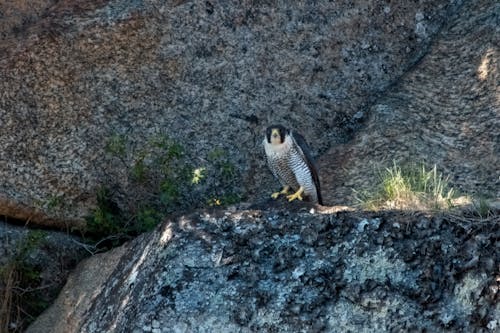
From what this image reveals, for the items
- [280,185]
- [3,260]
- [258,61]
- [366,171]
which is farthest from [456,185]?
[3,260]

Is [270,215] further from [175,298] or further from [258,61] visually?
[258,61]

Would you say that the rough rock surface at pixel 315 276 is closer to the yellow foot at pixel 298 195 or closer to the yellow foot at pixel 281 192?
the yellow foot at pixel 298 195

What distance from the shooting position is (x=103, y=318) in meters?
8.60

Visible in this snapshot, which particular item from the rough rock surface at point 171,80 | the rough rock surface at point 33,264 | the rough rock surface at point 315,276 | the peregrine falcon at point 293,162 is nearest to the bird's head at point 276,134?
the peregrine falcon at point 293,162

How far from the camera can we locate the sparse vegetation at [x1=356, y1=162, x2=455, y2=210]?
335 inches

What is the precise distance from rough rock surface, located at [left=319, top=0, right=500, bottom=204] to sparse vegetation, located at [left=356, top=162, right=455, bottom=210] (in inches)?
20.6

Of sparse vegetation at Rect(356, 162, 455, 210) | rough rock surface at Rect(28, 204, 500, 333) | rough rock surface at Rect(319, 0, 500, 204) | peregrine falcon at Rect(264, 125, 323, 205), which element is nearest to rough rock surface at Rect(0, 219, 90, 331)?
rough rock surface at Rect(28, 204, 500, 333)

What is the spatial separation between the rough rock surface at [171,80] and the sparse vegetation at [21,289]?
39cm

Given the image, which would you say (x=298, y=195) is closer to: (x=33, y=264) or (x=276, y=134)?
(x=276, y=134)

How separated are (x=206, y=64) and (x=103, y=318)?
3306mm

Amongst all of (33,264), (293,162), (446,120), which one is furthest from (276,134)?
(33,264)

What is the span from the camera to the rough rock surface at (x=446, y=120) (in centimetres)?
1010

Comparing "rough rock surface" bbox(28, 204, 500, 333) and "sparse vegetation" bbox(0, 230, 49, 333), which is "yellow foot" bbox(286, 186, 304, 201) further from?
"sparse vegetation" bbox(0, 230, 49, 333)

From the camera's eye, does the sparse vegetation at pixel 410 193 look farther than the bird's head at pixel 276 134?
No
